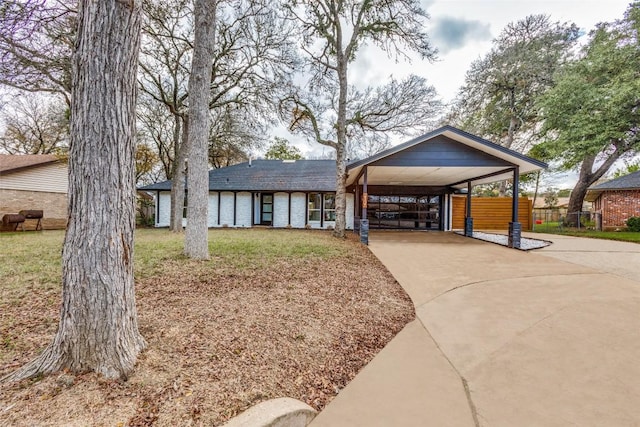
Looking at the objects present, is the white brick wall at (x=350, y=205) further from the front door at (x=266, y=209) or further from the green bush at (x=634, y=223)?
the green bush at (x=634, y=223)

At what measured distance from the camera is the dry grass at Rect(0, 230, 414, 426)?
1.62m

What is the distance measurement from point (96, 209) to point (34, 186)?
17312 millimetres

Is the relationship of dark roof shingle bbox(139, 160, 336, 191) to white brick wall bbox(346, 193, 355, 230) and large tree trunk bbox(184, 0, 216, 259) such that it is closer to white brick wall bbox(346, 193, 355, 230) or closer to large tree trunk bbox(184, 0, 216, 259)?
white brick wall bbox(346, 193, 355, 230)

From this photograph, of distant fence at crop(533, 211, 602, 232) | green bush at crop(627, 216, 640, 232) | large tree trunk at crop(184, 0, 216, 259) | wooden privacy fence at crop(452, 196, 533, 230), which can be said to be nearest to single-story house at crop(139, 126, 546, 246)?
wooden privacy fence at crop(452, 196, 533, 230)

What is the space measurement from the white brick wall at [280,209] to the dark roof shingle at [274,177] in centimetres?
80

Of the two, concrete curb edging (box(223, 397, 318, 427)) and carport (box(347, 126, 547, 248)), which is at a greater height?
carport (box(347, 126, 547, 248))

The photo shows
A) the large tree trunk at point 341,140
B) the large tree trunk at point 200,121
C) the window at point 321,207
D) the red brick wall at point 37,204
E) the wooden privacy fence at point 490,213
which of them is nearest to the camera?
the large tree trunk at point 200,121

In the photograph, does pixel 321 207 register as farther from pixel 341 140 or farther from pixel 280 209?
pixel 341 140

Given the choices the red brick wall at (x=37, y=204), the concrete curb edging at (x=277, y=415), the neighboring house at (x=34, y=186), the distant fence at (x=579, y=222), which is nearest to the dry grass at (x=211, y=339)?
the concrete curb edging at (x=277, y=415)

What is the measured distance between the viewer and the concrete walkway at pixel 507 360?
191 cm

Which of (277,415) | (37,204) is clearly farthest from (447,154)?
(37,204)

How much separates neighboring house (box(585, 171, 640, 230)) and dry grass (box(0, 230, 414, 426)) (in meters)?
19.0

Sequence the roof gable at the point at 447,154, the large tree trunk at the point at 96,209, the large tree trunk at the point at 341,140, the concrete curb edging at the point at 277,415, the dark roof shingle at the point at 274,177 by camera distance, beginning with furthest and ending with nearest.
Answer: the dark roof shingle at the point at 274,177, the large tree trunk at the point at 341,140, the roof gable at the point at 447,154, the large tree trunk at the point at 96,209, the concrete curb edging at the point at 277,415

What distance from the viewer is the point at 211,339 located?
96.5 inches
